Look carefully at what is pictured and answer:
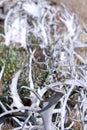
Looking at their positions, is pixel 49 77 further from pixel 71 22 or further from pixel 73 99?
pixel 71 22

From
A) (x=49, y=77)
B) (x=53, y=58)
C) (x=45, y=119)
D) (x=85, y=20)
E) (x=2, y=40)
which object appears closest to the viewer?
(x=45, y=119)

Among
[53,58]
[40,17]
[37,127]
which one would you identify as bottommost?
[37,127]

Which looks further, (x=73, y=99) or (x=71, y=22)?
(x=71, y=22)

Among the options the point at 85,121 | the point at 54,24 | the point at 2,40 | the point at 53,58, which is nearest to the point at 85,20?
the point at 54,24

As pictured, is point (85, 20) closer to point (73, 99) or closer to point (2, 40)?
point (2, 40)

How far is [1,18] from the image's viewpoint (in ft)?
15.9

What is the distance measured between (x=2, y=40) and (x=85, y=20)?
5.23ft

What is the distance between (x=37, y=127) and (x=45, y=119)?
0.45ft

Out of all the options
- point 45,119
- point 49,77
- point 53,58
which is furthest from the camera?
point 53,58

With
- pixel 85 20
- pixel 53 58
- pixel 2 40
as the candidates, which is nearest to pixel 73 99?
pixel 53 58

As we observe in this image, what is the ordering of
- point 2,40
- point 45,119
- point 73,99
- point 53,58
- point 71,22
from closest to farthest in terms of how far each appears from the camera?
1. point 45,119
2. point 73,99
3. point 53,58
4. point 2,40
5. point 71,22

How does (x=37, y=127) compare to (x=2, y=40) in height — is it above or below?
below

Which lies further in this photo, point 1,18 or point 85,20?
point 85,20

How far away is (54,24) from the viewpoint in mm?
4859
